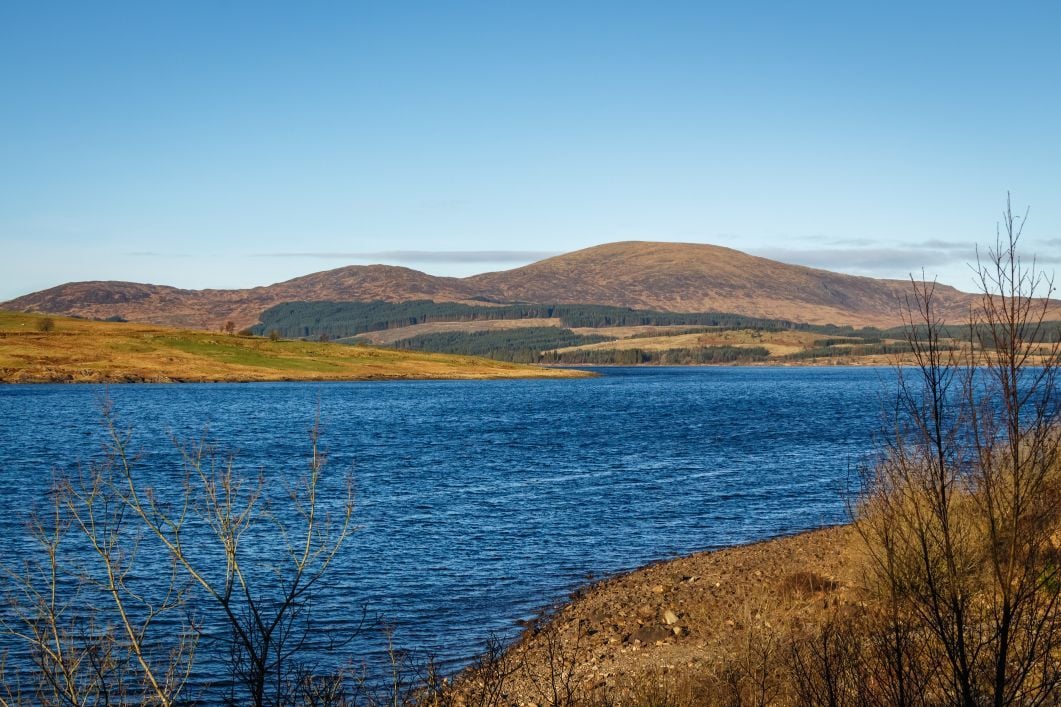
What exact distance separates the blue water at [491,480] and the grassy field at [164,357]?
1355 inches

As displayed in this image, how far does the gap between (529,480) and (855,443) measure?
28.8 m

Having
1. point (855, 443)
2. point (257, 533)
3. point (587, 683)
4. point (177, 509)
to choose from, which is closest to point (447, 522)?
point (257, 533)

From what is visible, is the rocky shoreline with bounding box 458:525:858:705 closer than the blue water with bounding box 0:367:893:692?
Yes

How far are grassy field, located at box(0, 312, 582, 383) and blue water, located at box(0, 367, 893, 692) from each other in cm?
3443

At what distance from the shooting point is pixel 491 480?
47188mm

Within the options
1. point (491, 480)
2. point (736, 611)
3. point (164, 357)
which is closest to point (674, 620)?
point (736, 611)

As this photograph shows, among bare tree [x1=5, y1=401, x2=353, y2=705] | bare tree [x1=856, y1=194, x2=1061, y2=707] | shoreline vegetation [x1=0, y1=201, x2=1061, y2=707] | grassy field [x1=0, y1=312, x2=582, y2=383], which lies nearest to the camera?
bare tree [x1=856, y1=194, x2=1061, y2=707]

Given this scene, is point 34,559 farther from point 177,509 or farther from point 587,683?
point 587,683

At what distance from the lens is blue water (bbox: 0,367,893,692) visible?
25.0m

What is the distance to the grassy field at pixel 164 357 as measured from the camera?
143 meters

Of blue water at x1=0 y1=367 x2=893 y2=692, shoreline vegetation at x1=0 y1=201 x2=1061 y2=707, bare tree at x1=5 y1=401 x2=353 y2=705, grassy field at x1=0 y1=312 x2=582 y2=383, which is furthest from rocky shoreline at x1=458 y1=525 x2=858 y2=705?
grassy field at x1=0 y1=312 x2=582 y2=383

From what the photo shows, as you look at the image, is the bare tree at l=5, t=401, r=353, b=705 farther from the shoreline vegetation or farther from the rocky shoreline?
the rocky shoreline

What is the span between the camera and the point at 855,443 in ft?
211

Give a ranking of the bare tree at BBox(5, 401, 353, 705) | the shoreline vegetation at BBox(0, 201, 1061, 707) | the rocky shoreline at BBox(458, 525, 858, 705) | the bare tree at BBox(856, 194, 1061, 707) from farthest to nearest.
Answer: the rocky shoreline at BBox(458, 525, 858, 705), the bare tree at BBox(5, 401, 353, 705), the shoreline vegetation at BBox(0, 201, 1061, 707), the bare tree at BBox(856, 194, 1061, 707)
